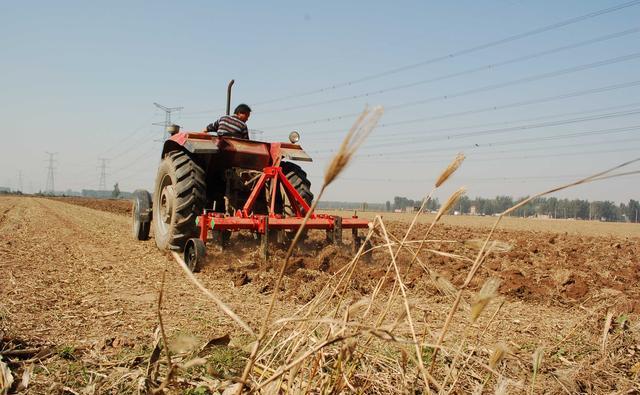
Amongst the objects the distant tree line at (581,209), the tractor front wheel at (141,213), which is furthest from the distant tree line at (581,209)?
the tractor front wheel at (141,213)

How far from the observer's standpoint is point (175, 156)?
641 centimetres

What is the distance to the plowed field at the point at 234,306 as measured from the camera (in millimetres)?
2066

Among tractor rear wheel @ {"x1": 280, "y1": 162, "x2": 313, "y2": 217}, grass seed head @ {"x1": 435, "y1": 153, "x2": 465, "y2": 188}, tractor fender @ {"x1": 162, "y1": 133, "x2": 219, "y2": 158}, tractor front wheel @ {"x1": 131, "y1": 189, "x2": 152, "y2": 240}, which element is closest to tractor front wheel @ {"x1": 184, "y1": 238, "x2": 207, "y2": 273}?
tractor fender @ {"x1": 162, "y1": 133, "x2": 219, "y2": 158}

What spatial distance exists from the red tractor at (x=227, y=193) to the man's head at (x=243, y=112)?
0.52 meters

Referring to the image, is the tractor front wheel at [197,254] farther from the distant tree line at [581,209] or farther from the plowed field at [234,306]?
the distant tree line at [581,209]

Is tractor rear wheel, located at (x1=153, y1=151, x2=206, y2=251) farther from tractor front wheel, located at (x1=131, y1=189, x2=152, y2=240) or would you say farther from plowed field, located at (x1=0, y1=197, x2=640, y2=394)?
tractor front wheel, located at (x1=131, y1=189, x2=152, y2=240)

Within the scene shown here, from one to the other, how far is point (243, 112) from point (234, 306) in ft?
12.2

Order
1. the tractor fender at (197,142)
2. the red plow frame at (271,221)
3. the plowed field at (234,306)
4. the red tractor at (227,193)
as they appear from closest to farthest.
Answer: the plowed field at (234,306)
the red plow frame at (271,221)
the red tractor at (227,193)
the tractor fender at (197,142)

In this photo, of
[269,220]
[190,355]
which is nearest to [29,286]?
[269,220]

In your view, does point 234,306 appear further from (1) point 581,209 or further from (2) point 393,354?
(1) point 581,209

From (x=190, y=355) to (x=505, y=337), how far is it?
6.42 ft

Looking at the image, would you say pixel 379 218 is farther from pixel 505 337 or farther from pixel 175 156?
pixel 175 156

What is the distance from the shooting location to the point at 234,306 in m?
3.74

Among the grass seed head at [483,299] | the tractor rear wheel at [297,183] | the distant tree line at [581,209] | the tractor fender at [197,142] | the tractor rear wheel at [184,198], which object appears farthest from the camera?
the distant tree line at [581,209]
